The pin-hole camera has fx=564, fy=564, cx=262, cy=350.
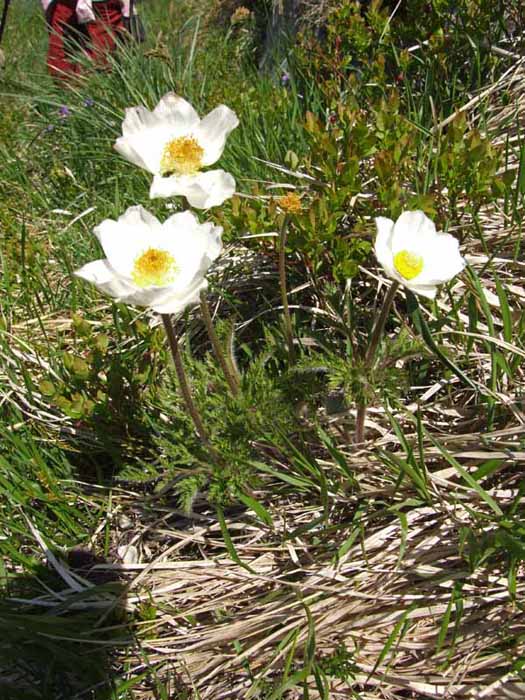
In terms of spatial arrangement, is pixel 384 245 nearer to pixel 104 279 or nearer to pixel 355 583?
pixel 104 279

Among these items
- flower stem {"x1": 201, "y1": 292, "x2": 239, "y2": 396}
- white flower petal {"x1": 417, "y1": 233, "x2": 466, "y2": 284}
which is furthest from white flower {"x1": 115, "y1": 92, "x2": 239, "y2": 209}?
white flower petal {"x1": 417, "y1": 233, "x2": 466, "y2": 284}

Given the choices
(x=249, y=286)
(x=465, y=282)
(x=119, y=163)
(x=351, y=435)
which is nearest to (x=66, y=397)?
(x=249, y=286)

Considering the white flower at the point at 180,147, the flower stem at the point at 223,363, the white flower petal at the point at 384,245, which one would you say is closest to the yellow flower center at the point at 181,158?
the white flower at the point at 180,147

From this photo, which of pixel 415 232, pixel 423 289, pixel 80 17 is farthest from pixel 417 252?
pixel 80 17

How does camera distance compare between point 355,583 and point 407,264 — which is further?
point 355,583

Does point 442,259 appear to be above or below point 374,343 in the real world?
above

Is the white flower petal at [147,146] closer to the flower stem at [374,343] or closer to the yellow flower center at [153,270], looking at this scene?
the yellow flower center at [153,270]

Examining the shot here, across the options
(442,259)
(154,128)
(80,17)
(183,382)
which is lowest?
(183,382)

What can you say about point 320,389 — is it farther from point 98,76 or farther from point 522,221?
point 98,76

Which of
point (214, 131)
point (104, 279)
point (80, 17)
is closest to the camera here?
point (104, 279)
